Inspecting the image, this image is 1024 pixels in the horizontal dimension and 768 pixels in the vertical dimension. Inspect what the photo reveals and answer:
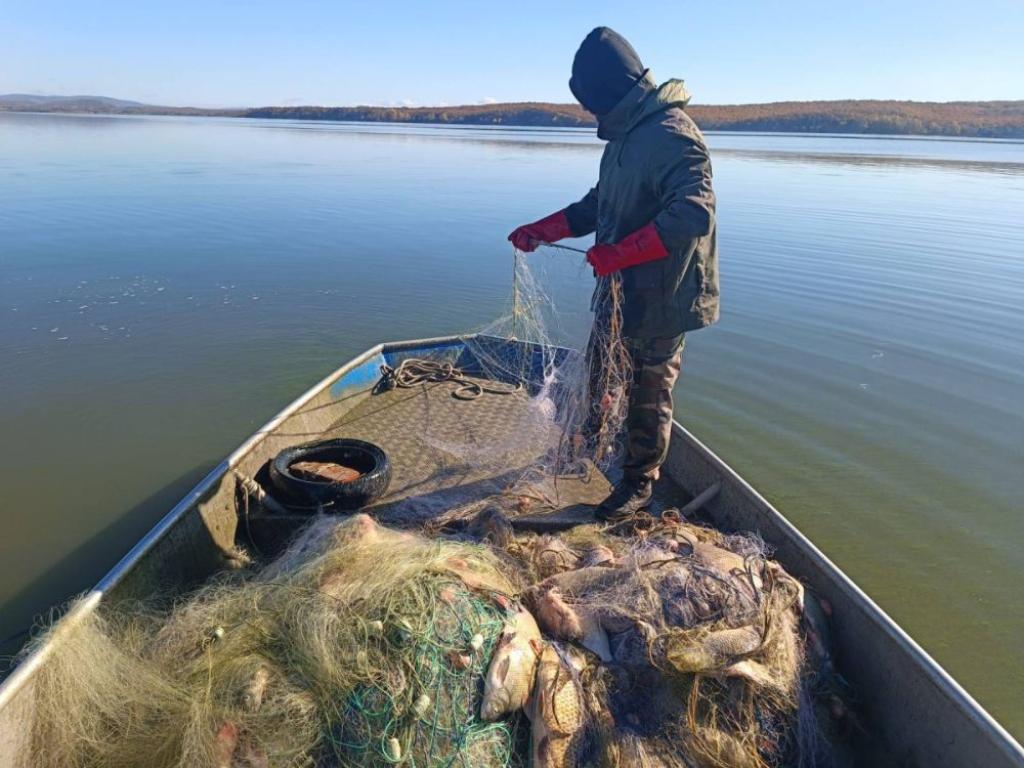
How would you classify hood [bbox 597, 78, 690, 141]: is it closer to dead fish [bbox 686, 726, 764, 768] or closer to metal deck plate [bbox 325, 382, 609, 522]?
metal deck plate [bbox 325, 382, 609, 522]

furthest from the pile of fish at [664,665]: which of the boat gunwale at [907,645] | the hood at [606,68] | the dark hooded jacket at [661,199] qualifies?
the hood at [606,68]

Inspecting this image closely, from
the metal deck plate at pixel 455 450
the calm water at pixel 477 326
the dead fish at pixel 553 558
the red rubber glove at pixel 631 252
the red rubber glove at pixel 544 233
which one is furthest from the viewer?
the calm water at pixel 477 326

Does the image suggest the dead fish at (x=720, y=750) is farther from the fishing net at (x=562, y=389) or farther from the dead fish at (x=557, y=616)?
the fishing net at (x=562, y=389)

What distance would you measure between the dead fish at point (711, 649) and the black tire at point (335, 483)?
2256 mm

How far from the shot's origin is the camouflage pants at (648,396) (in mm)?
3848

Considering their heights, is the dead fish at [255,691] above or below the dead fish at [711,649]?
below

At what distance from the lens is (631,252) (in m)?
3.37

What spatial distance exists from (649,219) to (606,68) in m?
0.81

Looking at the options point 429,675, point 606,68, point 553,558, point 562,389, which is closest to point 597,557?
point 553,558

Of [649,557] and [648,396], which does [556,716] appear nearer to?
[649,557]

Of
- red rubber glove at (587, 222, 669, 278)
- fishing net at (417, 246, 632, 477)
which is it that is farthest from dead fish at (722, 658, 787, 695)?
red rubber glove at (587, 222, 669, 278)

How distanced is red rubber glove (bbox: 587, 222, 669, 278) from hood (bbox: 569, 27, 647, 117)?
31.3 inches

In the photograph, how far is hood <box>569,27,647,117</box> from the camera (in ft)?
11.7

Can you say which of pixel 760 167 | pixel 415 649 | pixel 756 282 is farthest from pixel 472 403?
A: pixel 760 167
